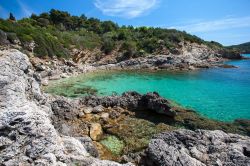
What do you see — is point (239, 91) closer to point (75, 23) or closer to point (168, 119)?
point (168, 119)

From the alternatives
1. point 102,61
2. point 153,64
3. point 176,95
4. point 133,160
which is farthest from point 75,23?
point 133,160

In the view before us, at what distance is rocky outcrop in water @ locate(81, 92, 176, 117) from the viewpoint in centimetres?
1912

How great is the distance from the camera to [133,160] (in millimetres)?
11562

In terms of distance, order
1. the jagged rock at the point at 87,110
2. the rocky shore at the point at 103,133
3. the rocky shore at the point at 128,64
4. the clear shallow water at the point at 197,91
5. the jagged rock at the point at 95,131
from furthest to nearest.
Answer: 1. the rocky shore at the point at 128,64
2. the clear shallow water at the point at 197,91
3. the jagged rock at the point at 87,110
4. the jagged rock at the point at 95,131
5. the rocky shore at the point at 103,133

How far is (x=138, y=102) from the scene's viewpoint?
2142cm

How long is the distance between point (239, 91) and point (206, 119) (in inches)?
625

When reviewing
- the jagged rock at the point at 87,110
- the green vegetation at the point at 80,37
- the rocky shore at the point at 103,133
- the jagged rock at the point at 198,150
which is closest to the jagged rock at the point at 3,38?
the green vegetation at the point at 80,37

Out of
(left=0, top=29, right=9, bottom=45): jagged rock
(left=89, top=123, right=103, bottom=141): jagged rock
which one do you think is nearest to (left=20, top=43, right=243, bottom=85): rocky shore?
(left=0, top=29, right=9, bottom=45): jagged rock

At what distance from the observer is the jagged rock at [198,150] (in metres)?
8.90

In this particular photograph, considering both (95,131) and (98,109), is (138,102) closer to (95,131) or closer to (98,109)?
(98,109)

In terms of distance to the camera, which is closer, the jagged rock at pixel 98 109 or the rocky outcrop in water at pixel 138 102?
the rocky outcrop in water at pixel 138 102

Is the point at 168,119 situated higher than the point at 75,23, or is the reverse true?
the point at 75,23

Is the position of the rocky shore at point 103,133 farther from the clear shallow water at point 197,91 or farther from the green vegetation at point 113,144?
the clear shallow water at point 197,91

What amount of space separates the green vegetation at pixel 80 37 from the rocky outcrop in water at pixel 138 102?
2783 centimetres
